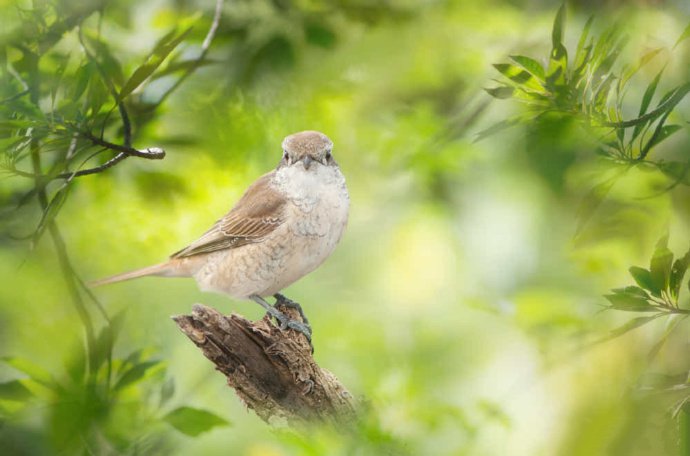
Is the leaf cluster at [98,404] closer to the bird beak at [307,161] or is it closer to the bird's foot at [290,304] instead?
the bird's foot at [290,304]

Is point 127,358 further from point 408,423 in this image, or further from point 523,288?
point 523,288

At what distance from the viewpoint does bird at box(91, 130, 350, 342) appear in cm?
88

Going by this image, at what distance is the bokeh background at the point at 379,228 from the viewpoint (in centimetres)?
94

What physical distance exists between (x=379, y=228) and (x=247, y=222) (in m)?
0.33

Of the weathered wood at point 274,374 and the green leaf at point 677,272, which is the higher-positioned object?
the green leaf at point 677,272

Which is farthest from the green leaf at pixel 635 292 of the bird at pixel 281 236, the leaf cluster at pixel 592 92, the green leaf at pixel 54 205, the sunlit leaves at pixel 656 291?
the green leaf at pixel 54 205

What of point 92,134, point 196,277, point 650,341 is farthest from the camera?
point 650,341

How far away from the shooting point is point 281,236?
2.91ft

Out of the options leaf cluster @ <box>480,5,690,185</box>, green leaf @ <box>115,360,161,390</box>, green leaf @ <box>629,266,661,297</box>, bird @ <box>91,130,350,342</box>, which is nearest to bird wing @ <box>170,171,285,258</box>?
bird @ <box>91,130,350,342</box>

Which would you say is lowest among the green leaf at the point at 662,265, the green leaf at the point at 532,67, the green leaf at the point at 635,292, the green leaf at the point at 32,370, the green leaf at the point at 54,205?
the green leaf at the point at 32,370

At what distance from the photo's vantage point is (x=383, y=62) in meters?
1.25

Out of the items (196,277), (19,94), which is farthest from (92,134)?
(196,277)

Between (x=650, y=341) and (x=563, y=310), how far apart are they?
0.11 meters

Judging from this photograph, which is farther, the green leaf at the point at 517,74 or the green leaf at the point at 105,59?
the green leaf at the point at 105,59
